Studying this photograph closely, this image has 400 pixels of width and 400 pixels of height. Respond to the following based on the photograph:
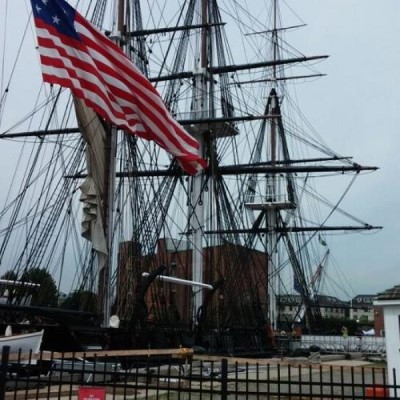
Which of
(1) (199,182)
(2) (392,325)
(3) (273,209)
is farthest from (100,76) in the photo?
(3) (273,209)

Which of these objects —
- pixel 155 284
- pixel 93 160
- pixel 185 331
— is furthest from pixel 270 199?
pixel 93 160

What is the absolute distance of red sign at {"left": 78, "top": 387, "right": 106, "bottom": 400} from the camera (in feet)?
22.0

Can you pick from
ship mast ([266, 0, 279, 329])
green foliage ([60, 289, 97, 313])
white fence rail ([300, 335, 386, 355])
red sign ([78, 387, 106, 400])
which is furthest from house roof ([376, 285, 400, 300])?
ship mast ([266, 0, 279, 329])

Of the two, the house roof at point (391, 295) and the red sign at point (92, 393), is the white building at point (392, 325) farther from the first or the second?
the red sign at point (92, 393)

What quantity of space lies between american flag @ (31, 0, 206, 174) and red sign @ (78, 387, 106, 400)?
8723 mm

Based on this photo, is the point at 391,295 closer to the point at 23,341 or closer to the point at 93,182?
the point at 23,341

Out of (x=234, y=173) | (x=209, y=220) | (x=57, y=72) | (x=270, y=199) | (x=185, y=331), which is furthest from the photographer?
(x=270, y=199)

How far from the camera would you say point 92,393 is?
6.73m

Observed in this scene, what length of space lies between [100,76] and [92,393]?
997 cm

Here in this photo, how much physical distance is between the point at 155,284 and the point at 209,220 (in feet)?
21.5

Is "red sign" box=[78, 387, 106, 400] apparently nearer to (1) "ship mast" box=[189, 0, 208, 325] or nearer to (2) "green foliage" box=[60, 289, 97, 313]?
(2) "green foliage" box=[60, 289, 97, 313]

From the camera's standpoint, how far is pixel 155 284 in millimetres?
26078

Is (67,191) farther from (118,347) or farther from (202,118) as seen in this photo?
(202,118)

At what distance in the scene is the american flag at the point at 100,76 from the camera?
1417 centimetres
